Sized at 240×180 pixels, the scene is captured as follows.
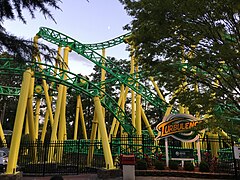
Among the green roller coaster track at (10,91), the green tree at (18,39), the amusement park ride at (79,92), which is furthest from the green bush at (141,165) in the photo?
the green roller coaster track at (10,91)

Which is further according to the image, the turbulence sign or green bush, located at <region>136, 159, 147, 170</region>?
the turbulence sign

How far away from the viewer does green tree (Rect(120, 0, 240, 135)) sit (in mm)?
7078

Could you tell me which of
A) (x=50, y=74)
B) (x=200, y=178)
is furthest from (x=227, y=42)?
(x=50, y=74)

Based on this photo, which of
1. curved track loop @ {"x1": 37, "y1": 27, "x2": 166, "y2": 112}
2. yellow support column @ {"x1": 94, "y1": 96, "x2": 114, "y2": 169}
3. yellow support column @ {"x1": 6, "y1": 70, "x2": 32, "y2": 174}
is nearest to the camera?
yellow support column @ {"x1": 6, "y1": 70, "x2": 32, "y2": 174}

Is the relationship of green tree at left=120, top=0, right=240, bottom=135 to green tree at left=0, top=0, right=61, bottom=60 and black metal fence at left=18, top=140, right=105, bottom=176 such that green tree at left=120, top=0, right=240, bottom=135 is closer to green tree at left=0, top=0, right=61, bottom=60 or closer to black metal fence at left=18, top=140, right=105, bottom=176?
green tree at left=0, top=0, right=61, bottom=60

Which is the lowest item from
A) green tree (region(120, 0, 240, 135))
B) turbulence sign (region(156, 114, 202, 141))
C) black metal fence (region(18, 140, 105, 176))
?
black metal fence (region(18, 140, 105, 176))

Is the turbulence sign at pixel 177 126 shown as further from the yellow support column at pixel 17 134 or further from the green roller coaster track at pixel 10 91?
the green roller coaster track at pixel 10 91

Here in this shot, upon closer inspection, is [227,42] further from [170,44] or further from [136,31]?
[136,31]

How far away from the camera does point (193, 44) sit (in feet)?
25.8

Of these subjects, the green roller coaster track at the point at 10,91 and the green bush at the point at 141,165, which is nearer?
the green bush at the point at 141,165

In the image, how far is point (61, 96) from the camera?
1852 cm

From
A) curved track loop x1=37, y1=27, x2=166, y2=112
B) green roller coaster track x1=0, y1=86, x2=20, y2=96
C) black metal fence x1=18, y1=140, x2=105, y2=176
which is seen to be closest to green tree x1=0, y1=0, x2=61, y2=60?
black metal fence x1=18, y1=140, x2=105, y2=176

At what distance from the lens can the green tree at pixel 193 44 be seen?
7078mm

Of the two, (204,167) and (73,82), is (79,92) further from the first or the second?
(204,167)
